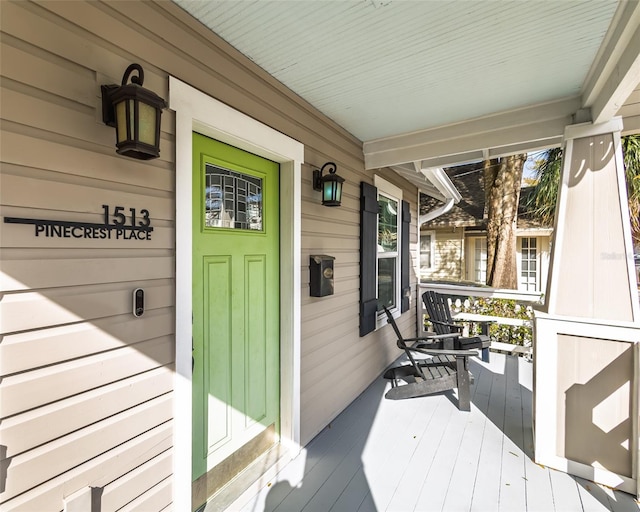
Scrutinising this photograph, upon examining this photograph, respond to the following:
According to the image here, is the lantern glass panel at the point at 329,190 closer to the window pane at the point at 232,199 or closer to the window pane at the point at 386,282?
the window pane at the point at 232,199

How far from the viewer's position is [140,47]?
1.34m

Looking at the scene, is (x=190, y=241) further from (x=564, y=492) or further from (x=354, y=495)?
(x=564, y=492)

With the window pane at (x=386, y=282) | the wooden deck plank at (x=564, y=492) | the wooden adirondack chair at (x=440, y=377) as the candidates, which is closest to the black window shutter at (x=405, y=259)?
the window pane at (x=386, y=282)

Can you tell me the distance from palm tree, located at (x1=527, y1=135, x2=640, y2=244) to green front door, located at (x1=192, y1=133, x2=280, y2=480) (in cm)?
513

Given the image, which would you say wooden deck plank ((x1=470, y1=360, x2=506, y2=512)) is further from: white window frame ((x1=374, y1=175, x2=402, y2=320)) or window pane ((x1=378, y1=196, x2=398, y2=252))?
window pane ((x1=378, y1=196, x2=398, y2=252))

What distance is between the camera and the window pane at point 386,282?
158 inches

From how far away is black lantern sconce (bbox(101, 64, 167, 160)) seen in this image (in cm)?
116

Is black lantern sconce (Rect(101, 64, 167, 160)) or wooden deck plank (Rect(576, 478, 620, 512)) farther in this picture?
wooden deck plank (Rect(576, 478, 620, 512))

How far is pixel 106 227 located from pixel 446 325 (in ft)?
12.4

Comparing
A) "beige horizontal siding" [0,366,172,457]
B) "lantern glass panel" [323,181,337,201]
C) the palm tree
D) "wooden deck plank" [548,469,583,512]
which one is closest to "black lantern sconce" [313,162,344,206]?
"lantern glass panel" [323,181,337,201]

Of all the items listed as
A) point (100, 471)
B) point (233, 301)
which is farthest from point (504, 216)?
point (100, 471)

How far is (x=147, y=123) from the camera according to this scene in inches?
47.6

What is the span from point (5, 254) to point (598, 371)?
3.18m

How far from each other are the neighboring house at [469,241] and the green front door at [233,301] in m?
7.35
